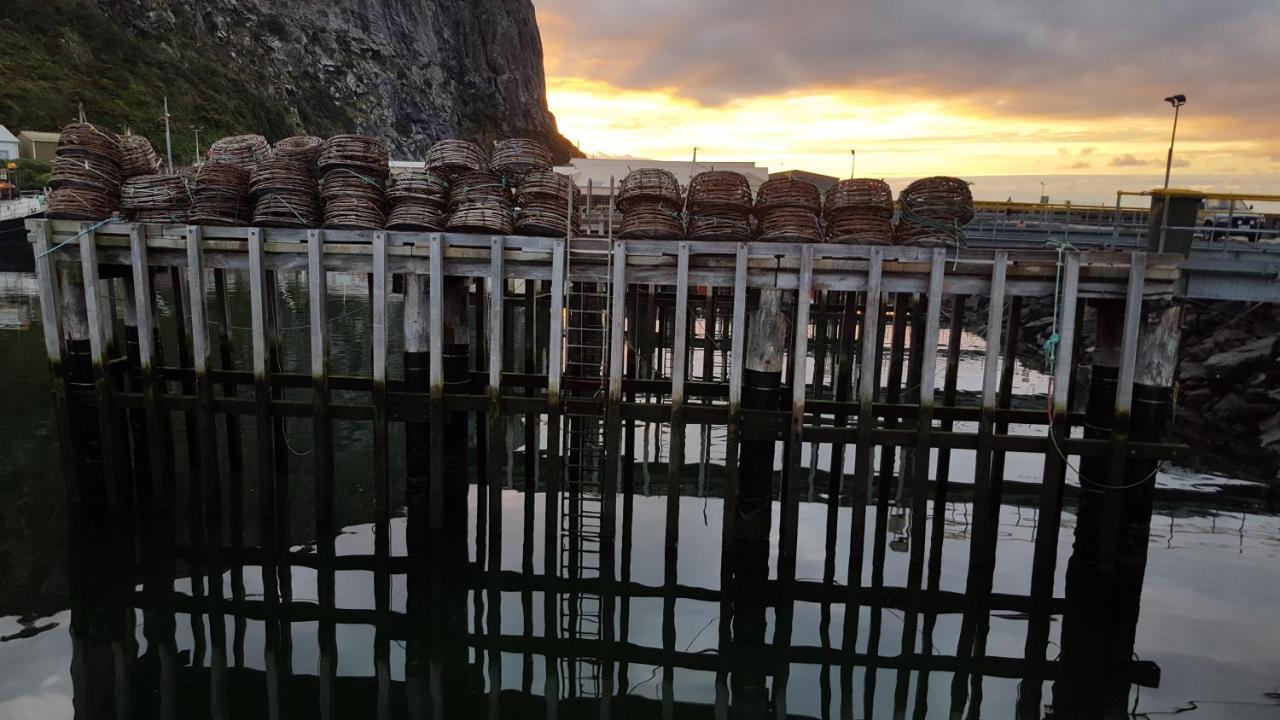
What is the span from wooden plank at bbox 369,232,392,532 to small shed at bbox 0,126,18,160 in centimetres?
6563

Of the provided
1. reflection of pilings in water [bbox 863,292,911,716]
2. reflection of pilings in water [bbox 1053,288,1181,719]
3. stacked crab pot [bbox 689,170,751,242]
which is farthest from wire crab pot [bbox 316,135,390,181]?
reflection of pilings in water [bbox 1053,288,1181,719]

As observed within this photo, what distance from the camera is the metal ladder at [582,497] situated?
430 inches

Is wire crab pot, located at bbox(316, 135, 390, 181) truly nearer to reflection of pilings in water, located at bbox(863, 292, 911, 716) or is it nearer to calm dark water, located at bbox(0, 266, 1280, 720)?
calm dark water, located at bbox(0, 266, 1280, 720)

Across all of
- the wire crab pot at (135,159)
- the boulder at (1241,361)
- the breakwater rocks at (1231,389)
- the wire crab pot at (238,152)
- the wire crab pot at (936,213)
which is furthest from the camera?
the boulder at (1241,361)

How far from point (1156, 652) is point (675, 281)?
8.55 metres

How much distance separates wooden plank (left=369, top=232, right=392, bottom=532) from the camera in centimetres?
1154

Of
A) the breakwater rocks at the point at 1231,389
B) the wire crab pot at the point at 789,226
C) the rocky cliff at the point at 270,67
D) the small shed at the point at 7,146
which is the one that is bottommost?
the breakwater rocks at the point at 1231,389

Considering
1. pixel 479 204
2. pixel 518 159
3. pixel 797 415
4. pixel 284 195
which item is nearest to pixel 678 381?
pixel 797 415

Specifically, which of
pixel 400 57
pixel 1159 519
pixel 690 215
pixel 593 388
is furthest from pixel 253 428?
pixel 400 57

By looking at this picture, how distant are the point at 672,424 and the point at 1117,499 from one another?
623 cm

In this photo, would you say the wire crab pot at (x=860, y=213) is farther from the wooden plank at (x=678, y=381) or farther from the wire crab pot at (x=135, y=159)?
the wire crab pot at (x=135, y=159)

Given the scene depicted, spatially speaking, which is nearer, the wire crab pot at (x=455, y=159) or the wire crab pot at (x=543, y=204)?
the wire crab pot at (x=543, y=204)

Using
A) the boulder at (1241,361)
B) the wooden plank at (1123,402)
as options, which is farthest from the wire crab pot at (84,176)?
the boulder at (1241,361)

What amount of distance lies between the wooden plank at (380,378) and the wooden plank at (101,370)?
4.28 meters
